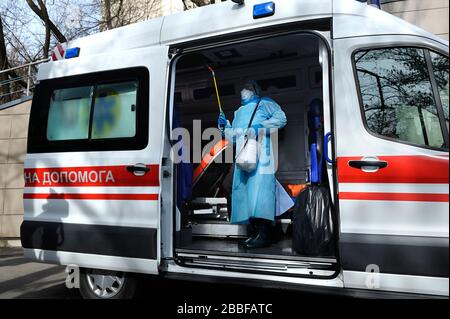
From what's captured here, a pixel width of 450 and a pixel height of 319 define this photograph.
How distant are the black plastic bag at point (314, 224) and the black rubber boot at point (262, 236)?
0.62 meters

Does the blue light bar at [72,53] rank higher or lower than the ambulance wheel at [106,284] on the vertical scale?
higher

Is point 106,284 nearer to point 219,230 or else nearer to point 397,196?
point 219,230

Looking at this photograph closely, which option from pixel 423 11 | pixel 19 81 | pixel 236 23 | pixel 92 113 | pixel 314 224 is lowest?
pixel 314 224

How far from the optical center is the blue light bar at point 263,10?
3607 millimetres

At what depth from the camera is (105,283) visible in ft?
14.5

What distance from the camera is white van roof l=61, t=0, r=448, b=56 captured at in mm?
3285

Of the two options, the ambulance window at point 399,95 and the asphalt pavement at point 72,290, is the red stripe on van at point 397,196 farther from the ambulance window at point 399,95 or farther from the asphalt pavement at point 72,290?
the asphalt pavement at point 72,290

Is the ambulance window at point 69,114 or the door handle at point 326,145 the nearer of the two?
the door handle at point 326,145

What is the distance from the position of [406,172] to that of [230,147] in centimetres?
239

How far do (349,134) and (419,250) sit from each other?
0.92 m

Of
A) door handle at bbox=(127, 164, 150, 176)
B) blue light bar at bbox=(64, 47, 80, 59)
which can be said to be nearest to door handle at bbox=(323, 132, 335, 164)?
door handle at bbox=(127, 164, 150, 176)

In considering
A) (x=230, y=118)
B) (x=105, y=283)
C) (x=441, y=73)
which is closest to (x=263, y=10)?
(x=441, y=73)

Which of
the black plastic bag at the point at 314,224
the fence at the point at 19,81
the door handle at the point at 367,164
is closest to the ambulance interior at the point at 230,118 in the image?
the black plastic bag at the point at 314,224

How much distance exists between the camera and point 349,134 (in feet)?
10.6
